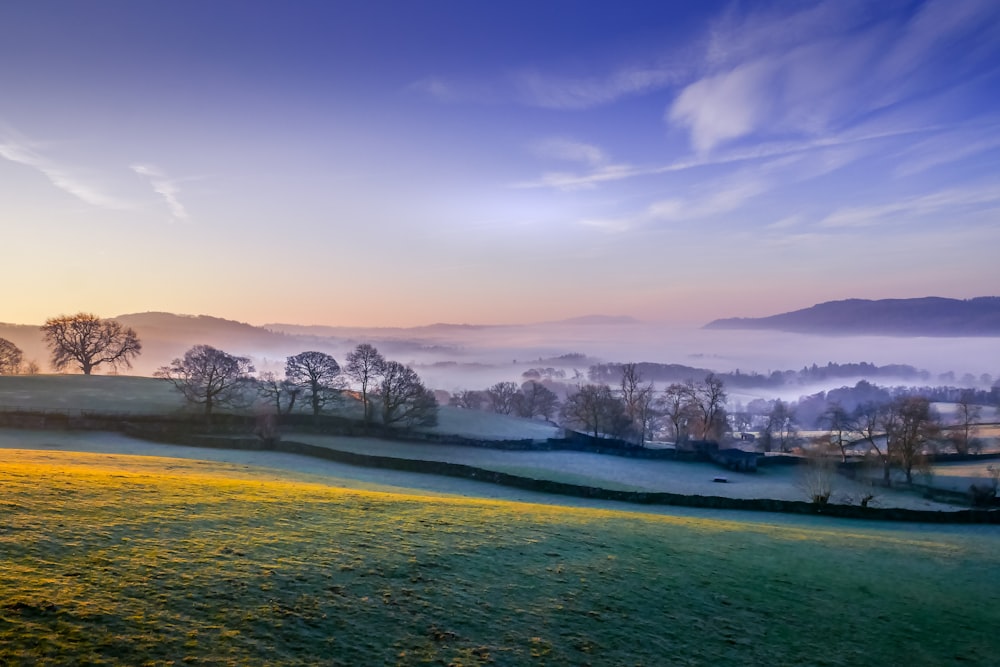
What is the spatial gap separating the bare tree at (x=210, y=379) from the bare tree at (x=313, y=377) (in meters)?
5.09

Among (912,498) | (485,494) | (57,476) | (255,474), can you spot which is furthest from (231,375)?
(912,498)

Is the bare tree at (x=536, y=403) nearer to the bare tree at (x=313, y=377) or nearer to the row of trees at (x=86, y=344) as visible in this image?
the bare tree at (x=313, y=377)

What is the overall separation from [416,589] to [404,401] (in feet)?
175

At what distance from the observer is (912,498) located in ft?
157

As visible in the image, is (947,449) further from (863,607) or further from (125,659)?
(125,659)

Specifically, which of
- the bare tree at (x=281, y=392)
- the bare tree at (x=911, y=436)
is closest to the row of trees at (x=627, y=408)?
the bare tree at (x=911, y=436)

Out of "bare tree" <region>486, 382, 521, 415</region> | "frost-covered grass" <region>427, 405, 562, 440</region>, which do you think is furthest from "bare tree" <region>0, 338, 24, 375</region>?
"bare tree" <region>486, 382, 521, 415</region>

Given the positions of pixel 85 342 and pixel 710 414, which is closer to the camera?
pixel 85 342

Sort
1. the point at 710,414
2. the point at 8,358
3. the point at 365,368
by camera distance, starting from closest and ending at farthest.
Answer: the point at 365,368 < the point at 8,358 < the point at 710,414

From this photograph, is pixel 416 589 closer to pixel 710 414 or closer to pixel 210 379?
pixel 210 379

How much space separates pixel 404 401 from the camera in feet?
210

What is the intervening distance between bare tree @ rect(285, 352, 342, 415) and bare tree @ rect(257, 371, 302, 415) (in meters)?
0.68

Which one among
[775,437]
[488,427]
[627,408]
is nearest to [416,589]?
[488,427]

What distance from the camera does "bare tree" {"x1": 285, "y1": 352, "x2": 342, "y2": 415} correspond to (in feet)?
213
